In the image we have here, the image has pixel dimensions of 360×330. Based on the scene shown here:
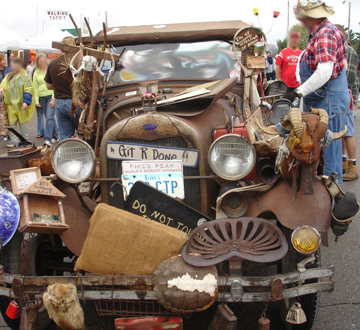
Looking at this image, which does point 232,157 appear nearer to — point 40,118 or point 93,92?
point 93,92

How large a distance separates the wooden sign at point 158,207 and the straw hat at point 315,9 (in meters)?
2.38

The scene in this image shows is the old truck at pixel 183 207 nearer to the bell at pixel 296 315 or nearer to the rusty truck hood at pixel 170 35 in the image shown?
the bell at pixel 296 315

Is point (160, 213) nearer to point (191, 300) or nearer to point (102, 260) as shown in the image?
point (102, 260)

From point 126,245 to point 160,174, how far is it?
62cm

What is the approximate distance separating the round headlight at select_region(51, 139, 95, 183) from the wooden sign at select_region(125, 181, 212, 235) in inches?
14.0

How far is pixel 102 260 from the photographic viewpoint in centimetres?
231

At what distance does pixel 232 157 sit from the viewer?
8.72 feet

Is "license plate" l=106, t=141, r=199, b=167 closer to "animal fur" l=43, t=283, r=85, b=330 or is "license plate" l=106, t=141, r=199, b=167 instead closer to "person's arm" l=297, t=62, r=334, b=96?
"animal fur" l=43, t=283, r=85, b=330

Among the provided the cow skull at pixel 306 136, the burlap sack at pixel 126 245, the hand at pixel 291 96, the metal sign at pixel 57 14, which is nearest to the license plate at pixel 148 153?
the burlap sack at pixel 126 245

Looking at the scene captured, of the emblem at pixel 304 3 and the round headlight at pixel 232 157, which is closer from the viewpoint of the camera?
the round headlight at pixel 232 157

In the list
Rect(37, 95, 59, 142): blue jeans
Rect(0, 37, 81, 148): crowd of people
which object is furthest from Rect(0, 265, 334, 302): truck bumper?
Rect(37, 95, 59, 142): blue jeans

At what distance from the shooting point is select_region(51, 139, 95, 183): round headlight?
106 inches

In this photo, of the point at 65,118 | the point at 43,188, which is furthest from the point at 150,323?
the point at 65,118

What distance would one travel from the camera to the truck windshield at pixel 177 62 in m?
3.90
